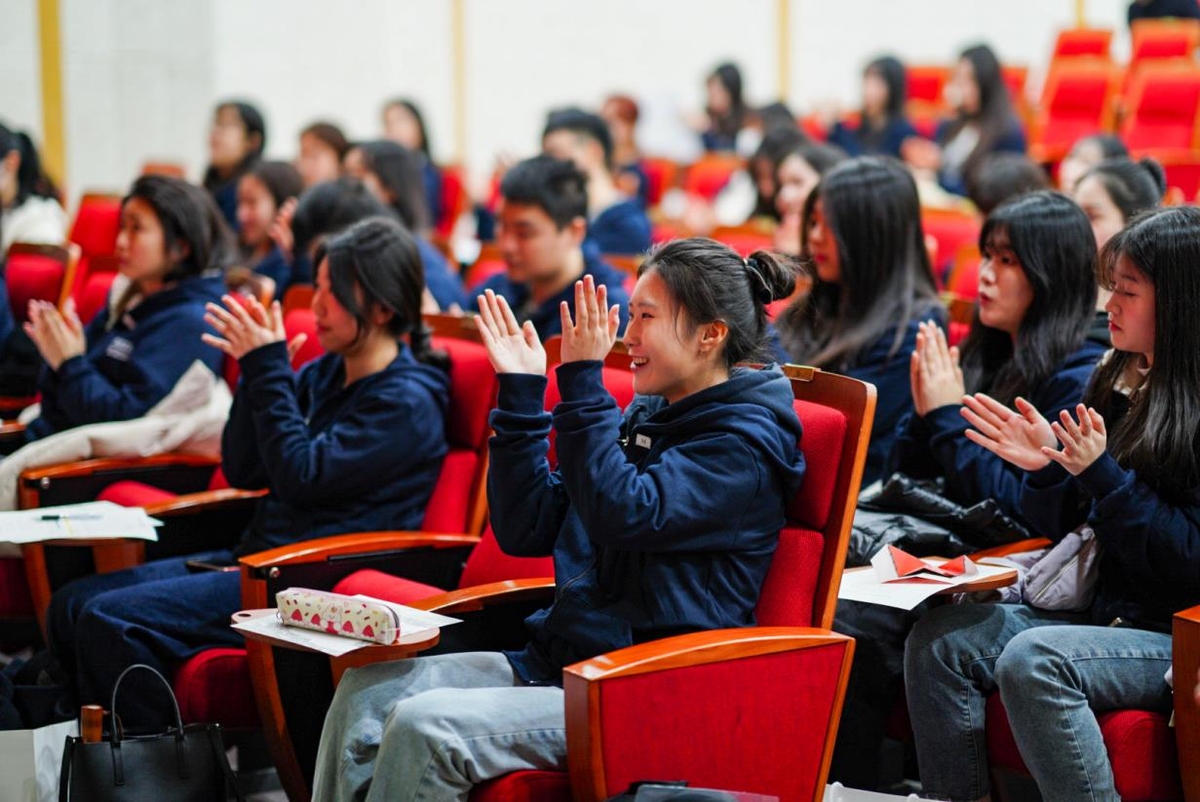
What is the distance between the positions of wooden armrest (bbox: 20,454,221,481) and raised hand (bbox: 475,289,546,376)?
1.46 metres

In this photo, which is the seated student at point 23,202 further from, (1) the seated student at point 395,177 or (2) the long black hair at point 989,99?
(2) the long black hair at point 989,99

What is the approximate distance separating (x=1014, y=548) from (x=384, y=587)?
1072 mm

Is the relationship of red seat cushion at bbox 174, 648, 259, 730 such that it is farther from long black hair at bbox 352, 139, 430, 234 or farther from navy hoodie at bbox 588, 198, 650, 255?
navy hoodie at bbox 588, 198, 650, 255

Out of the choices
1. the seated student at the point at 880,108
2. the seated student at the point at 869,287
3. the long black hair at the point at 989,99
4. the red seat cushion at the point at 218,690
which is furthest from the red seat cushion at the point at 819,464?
the seated student at the point at 880,108

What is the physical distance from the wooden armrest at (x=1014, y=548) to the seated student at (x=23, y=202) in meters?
3.78

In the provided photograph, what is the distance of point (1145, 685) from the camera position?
212 centimetres

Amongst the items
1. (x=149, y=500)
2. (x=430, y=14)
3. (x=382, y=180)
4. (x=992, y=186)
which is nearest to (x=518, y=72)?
(x=430, y=14)

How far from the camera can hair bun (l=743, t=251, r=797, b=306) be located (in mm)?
2186

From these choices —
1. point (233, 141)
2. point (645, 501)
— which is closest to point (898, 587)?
point (645, 501)

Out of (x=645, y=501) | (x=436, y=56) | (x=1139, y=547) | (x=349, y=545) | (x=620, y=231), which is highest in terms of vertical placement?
(x=436, y=56)

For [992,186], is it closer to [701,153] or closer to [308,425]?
[308,425]

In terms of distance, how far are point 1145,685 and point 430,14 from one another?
27.3ft

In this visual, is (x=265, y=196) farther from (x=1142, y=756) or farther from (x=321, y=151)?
(x=1142, y=756)

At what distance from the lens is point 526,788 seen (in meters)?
1.93
